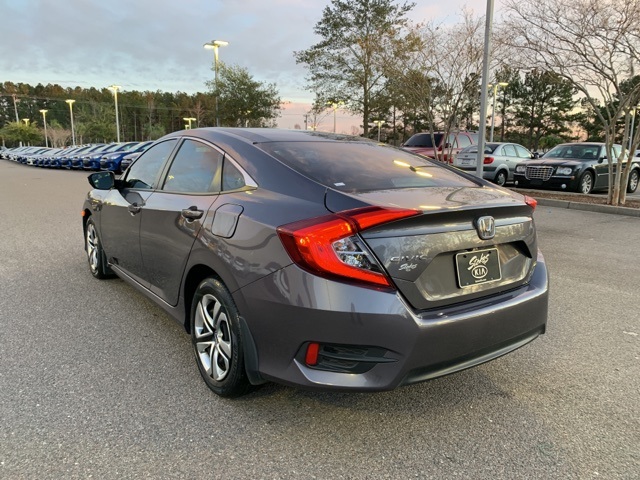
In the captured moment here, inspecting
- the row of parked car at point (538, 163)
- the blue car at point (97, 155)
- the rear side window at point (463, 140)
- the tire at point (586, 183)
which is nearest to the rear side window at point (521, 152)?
the row of parked car at point (538, 163)

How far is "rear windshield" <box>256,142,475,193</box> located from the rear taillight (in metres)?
0.35

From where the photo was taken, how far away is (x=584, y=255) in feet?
21.5

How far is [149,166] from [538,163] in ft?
43.2

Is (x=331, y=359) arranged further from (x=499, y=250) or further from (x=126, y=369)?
(x=126, y=369)

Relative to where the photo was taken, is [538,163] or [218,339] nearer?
[218,339]

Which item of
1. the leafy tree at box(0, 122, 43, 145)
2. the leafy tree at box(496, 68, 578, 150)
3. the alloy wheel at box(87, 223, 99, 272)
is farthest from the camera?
the leafy tree at box(0, 122, 43, 145)

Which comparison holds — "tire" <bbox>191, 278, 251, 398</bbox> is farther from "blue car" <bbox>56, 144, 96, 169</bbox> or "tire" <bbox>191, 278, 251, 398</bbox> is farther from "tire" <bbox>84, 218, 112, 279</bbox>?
"blue car" <bbox>56, 144, 96, 169</bbox>

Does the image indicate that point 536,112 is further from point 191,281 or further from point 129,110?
point 129,110

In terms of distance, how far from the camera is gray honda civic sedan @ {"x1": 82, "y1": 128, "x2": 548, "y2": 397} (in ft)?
7.04

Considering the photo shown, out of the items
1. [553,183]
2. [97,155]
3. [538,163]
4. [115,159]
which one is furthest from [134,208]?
[97,155]

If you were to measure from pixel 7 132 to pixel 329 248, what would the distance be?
94325 mm

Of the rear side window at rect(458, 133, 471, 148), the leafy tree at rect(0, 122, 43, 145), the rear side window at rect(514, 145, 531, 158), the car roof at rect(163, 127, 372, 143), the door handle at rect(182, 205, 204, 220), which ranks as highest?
the leafy tree at rect(0, 122, 43, 145)

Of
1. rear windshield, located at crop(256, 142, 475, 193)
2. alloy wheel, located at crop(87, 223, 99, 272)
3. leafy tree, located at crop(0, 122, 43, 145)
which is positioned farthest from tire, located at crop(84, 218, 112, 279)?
leafy tree, located at crop(0, 122, 43, 145)

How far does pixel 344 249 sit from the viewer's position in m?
2.14
